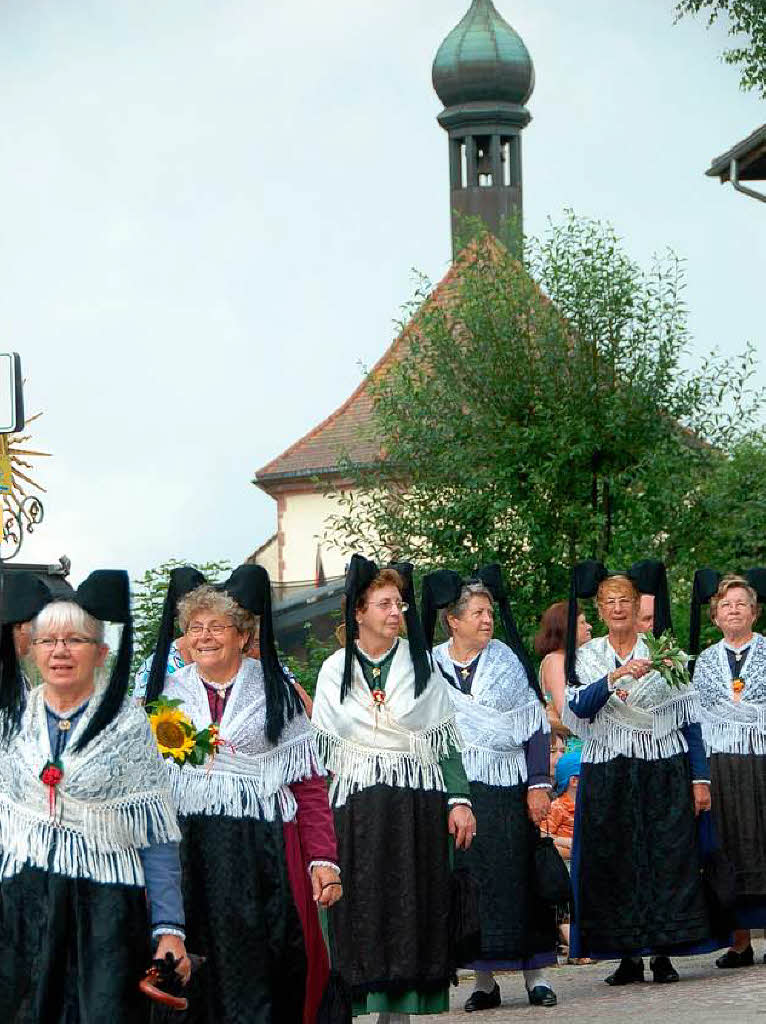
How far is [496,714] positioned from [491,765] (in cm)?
27

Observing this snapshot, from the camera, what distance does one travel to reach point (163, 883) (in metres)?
7.47

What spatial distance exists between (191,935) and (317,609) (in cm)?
3804

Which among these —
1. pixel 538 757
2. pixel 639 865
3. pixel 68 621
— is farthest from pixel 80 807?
pixel 639 865

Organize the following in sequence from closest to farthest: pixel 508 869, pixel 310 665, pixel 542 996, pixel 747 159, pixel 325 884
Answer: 1. pixel 325 884
2. pixel 542 996
3. pixel 508 869
4. pixel 747 159
5. pixel 310 665

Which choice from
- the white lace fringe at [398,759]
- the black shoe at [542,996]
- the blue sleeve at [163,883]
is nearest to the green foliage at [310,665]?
the black shoe at [542,996]

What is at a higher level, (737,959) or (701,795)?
(701,795)

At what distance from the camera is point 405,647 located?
36.6ft

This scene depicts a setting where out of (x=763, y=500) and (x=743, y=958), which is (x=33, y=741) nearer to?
(x=743, y=958)

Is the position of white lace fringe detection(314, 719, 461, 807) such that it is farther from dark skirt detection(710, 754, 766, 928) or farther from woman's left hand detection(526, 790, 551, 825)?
dark skirt detection(710, 754, 766, 928)

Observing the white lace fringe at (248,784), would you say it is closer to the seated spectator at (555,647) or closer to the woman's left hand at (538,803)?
the woman's left hand at (538,803)

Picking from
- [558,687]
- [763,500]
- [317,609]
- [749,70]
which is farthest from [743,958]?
[317,609]

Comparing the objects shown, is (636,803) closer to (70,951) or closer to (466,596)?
(466,596)

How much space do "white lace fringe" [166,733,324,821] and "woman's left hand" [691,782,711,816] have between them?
439 centimetres

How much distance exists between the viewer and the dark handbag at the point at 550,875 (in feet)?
41.6
